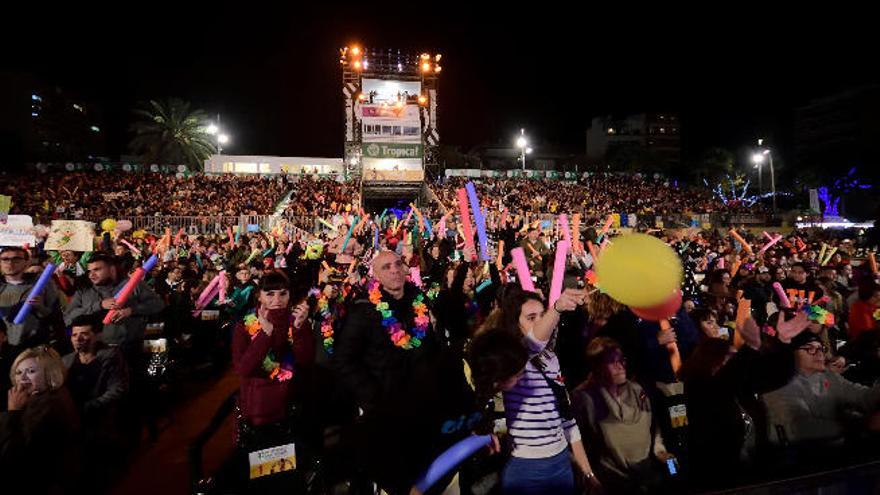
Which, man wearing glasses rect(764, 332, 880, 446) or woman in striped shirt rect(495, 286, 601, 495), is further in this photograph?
man wearing glasses rect(764, 332, 880, 446)

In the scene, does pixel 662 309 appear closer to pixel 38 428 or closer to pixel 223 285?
pixel 38 428

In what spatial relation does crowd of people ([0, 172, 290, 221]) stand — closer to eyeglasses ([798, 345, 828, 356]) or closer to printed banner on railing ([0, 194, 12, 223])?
printed banner on railing ([0, 194, 12, 223])

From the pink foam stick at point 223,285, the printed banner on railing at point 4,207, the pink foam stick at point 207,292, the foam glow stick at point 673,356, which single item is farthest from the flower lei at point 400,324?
the printed banner on railing at point 4,207

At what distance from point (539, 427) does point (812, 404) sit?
93.2 inches

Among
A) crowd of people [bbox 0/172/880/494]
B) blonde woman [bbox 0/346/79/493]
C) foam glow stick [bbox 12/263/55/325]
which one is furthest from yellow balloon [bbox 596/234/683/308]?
foam glow stick [bbox 12/263/55/325]

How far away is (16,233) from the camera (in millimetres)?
7250

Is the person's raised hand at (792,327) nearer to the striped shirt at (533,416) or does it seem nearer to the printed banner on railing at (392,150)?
the striped shirt at (533,416)

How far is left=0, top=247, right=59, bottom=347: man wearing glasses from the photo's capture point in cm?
493

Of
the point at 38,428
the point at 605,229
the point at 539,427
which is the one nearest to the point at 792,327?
the point at 539,427

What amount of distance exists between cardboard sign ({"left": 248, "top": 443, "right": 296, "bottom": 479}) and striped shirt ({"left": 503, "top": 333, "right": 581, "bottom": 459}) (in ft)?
4.63

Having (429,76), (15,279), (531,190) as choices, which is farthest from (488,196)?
(15,279)

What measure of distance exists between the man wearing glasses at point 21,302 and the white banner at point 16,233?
1.62 meters

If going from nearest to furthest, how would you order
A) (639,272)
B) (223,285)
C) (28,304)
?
1. (639,272)
2. (28,304)
3. (223,285)

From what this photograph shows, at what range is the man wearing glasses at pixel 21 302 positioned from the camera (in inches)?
194
